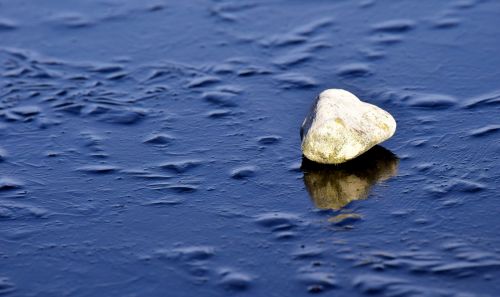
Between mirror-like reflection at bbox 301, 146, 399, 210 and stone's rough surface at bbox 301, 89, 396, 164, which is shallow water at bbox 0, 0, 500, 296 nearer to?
mirror-like reflection at bbox 301, 146, 399, 210

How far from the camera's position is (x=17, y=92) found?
8.26 metres

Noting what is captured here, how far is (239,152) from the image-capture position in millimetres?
7000

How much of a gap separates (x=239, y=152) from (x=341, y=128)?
0.84 metres

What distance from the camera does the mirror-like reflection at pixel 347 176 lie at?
20.8ft

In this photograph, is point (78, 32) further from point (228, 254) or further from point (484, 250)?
point (484, 250)

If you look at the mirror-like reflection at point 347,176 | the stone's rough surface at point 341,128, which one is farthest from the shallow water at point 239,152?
the stone's rough surface at point 341,128

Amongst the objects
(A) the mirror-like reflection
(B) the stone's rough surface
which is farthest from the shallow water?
(B) the stone's rough surface

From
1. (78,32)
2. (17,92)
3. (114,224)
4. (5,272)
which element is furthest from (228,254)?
(78,32)

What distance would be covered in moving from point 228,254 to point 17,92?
3.19m

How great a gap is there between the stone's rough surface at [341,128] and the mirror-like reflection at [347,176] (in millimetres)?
74

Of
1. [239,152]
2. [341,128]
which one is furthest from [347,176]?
[239,152]

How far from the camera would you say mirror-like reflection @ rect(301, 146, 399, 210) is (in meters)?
6.33

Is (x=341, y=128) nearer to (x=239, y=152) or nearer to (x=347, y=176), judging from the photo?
(x=347, y=176)

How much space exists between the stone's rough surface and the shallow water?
133mm
